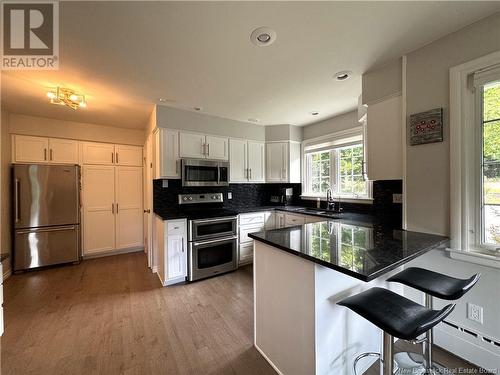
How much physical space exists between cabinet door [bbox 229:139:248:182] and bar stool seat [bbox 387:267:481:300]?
9.18ft

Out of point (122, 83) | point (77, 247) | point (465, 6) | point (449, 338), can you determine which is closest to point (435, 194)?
point (449, 338)

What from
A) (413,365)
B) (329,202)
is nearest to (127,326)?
(413,365)

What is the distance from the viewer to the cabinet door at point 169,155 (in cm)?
303

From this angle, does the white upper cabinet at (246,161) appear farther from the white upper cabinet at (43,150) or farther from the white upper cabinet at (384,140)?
the white upper cabinet at (43,150)

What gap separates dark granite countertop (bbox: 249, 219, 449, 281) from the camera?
1047 mm

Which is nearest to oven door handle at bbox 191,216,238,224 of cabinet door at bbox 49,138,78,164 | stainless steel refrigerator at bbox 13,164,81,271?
stainless steel refrigerator at bbox 13,164,81,271

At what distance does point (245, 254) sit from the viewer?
11.4 ft

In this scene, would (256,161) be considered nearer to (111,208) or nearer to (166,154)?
(166,154)

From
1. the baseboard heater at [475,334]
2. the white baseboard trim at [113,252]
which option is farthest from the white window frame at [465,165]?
the white baseboard trim at [113,252]

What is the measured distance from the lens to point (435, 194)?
1.67m

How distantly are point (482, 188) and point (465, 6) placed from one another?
1.22m

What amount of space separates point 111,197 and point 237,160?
259cm

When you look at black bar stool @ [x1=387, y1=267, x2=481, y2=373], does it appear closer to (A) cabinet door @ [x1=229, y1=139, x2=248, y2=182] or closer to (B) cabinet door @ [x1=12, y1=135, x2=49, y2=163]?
(A) cabinet door @ [x1=229, y1=139, x2=248, y2=182]

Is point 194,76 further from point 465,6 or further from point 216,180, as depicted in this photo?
point 465,6
